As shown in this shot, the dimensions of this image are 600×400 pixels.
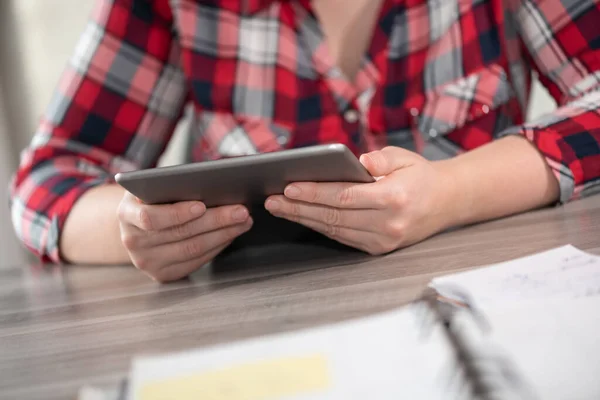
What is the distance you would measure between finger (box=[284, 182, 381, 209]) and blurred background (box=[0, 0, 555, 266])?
3.45 ft

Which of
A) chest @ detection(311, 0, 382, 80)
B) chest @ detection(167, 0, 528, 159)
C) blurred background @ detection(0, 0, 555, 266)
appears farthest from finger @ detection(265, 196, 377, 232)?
blurred background @ detection(0, 0, 555, 266)

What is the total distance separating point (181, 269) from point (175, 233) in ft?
0.15

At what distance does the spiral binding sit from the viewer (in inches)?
11.2

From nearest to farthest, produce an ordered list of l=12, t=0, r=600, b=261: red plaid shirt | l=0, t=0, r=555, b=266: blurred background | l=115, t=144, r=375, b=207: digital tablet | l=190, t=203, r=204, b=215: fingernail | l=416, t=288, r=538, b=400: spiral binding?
l=416, t=288, r=538, b=400: spiral binding, l=115, t=144, r=375, b=207: digital tablet, l=190, t=203, r=204, b=215: fingernail, l=12, t=0, r=600, b=261: red plaid shirt, l=0, t=0, r=555, b=266: blurred background

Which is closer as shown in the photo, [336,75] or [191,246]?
[191,246]

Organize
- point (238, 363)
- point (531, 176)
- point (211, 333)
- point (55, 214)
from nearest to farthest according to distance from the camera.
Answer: point (238, 363) → point (211, 333) → point (531, 176) → point (55, 214)

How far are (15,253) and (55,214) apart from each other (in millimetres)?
A: 836

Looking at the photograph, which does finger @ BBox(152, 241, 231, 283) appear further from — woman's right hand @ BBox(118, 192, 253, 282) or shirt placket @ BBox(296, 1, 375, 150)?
shirt placket @ BBox(296, 1, 375, 150)

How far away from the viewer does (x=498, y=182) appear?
720mm

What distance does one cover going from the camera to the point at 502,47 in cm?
102

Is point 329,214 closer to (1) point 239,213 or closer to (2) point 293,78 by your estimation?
(1) point 239,213

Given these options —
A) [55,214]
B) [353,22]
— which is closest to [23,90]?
[55,214]

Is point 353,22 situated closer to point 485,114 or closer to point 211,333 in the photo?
point 485,114

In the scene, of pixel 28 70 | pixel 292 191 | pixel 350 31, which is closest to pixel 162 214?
pixel 292 191
